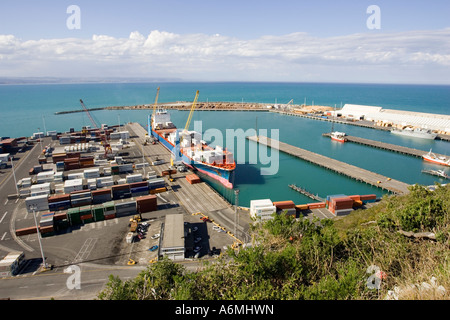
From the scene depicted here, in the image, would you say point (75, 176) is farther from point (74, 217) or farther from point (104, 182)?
point (74, 217)

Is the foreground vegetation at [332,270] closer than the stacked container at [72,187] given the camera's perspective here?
Yes

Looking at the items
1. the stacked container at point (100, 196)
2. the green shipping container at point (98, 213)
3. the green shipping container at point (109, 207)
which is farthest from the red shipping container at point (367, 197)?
the stacked container at point (100, 196)

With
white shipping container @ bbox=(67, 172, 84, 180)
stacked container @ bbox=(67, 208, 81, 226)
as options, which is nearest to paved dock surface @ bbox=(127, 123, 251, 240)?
white shipping container @ bbox=(67, 172, 84, 180)

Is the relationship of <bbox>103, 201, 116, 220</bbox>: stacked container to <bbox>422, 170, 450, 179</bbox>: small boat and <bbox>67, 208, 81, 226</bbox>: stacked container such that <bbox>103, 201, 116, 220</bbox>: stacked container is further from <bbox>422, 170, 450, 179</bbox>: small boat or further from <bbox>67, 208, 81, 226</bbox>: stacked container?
<bbox>422, 170, 450, 179</bbox>: small boat

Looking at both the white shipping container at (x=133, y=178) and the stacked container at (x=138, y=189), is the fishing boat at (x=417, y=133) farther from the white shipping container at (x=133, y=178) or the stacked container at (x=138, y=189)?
the white shipping container at (x=133, y=178)
